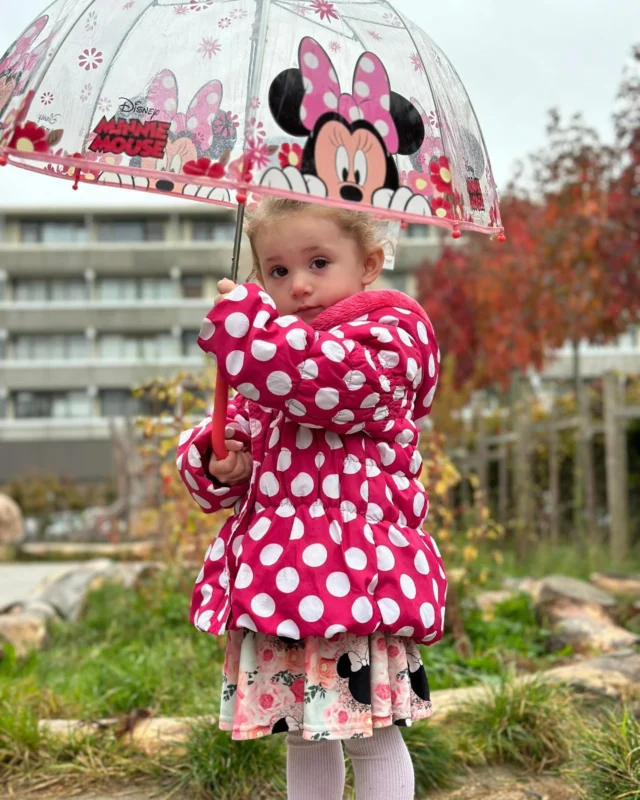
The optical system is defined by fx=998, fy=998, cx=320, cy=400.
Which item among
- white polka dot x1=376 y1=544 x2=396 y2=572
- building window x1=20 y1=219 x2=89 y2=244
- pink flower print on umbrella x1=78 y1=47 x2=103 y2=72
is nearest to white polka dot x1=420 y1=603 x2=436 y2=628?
white polka dot x1=376 y1=544 x2=396 y2=572

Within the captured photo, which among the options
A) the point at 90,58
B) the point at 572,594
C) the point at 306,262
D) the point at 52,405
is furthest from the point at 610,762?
the point at 52,405

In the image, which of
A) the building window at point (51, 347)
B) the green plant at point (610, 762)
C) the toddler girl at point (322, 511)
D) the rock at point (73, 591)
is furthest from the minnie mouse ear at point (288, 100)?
the building window at point (51, 347)

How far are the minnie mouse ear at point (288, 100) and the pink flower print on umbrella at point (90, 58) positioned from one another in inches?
19.2

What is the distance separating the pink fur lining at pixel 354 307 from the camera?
6.93 feet

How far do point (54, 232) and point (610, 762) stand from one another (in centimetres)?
4630

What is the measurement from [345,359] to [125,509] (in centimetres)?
1155

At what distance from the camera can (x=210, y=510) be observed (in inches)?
92.3

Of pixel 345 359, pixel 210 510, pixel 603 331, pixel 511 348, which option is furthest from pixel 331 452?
pixel 511 348

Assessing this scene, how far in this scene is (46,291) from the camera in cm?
4578

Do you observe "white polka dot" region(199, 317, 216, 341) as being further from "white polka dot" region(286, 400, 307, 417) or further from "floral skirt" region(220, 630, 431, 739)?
"floral skirt" region(220, 630, 431, 739)

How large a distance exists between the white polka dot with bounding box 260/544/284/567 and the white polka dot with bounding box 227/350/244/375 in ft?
1.20

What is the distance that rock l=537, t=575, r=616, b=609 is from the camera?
5.24 metres

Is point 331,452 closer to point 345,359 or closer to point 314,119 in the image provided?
point 345,359

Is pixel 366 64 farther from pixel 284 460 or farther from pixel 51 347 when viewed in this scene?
pixel 51 347
